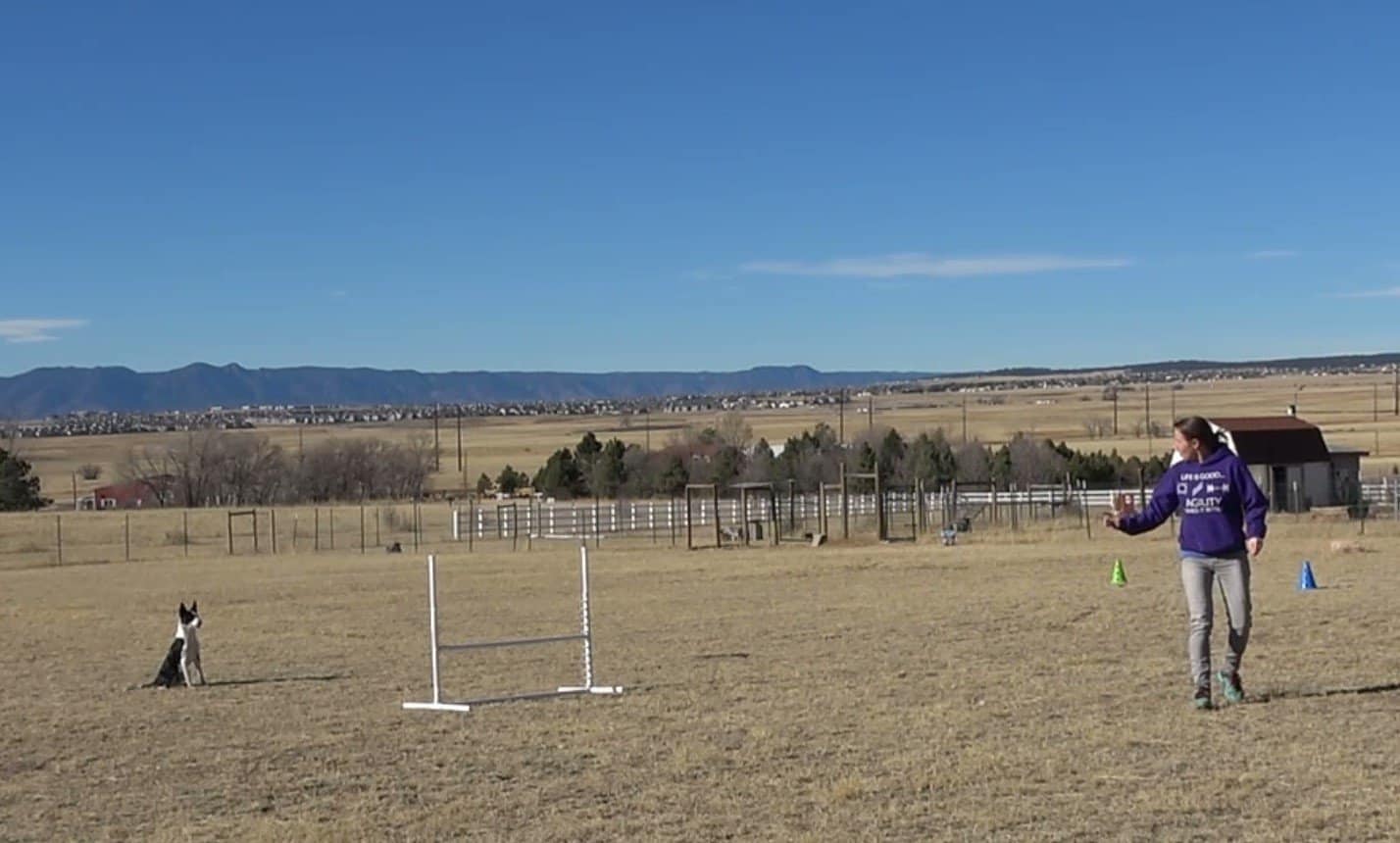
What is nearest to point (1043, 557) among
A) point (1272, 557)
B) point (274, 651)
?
point (1272, 557)

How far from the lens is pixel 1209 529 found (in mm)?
12930

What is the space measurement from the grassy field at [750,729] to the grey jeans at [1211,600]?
1.46 ft

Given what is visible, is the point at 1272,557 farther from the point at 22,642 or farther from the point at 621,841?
the point at 621,841

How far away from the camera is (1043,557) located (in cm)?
3778

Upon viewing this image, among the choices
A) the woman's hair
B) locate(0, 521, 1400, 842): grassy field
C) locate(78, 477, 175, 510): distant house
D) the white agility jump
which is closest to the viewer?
locate(0, 521, 1400, 842): grassy field

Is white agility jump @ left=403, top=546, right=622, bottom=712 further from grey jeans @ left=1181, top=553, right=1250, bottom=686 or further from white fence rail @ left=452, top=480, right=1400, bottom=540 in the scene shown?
white fence rail @ left=452, top=480, right=1400, bottom=540

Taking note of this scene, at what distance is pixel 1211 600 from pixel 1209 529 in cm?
51

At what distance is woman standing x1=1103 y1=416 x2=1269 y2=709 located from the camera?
506 inches

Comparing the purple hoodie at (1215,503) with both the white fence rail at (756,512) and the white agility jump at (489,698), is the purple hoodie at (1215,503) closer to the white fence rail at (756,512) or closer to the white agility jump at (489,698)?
the white agility jump at (489,698)

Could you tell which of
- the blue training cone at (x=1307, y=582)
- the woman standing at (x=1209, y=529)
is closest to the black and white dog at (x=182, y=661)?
the woman standing at (x=1209, y=529)

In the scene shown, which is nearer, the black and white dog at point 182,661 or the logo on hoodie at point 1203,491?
the logo on hoodie at point 1203,491

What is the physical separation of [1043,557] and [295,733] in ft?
85.5

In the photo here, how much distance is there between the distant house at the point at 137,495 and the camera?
10175 centimetres

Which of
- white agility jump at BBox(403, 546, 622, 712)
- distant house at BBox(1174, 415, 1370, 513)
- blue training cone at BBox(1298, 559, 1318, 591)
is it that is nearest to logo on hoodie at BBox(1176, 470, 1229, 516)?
white agility jump at BBox(403, 546, 622, 712)
